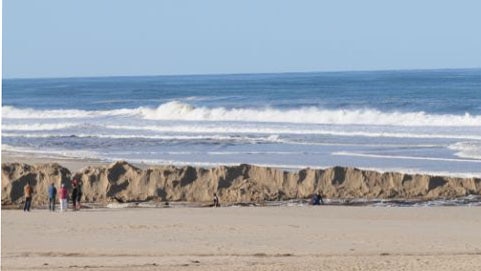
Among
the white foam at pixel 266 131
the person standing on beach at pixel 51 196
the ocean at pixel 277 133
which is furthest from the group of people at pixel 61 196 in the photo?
the white foam at pixel 266 131

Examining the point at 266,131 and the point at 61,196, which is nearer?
the point at 61,196

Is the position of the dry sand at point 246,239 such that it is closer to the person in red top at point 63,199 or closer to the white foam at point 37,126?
the person in red top at point 63,199

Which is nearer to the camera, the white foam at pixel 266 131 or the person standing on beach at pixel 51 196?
the person standing on beach at pixel 51 196

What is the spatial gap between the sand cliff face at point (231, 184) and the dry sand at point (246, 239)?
170cm

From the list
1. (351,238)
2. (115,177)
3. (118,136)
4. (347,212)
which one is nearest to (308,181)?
(347,212)

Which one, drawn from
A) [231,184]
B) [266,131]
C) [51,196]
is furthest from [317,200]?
[266,131]

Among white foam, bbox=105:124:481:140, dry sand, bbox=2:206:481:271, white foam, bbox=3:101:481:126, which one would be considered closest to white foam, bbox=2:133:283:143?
white foam, bbox=105:124:481:140

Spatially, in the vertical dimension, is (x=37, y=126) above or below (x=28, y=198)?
below

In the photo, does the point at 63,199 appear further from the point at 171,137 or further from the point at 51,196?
the point at 171,137

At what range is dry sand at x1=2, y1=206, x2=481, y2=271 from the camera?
48.6ft

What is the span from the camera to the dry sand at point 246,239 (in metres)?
14.8

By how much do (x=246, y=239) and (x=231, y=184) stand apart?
6.29 meters

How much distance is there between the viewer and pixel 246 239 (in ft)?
56.9

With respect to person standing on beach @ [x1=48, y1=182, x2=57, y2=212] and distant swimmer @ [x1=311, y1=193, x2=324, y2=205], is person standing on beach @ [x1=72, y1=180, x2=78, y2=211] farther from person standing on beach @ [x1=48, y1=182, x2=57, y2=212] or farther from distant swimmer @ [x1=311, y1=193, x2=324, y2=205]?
distant swimmer @ [x1=311, y1=193, x2=324, y2=205]
